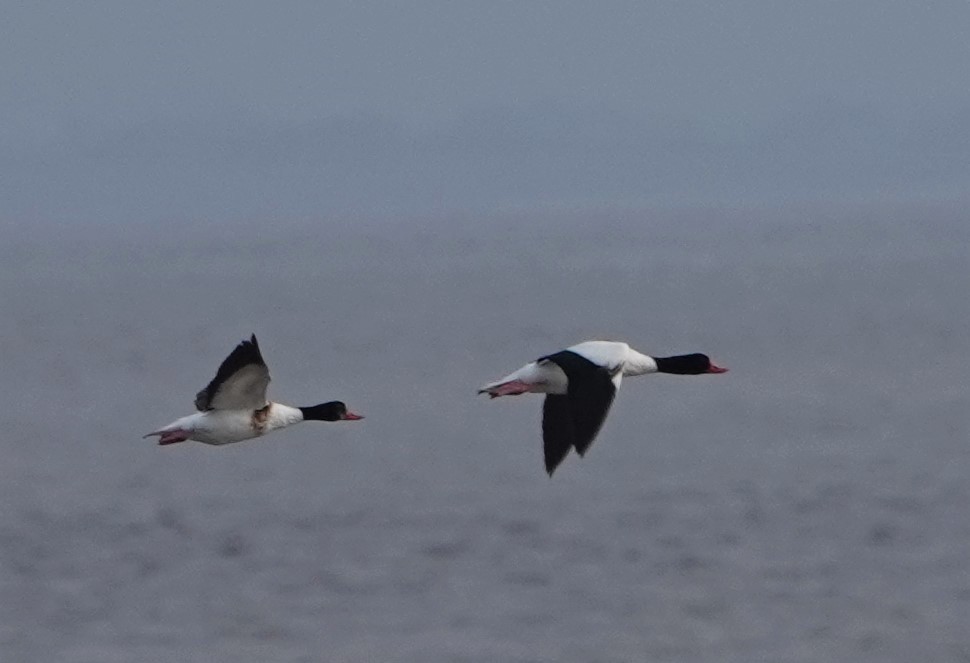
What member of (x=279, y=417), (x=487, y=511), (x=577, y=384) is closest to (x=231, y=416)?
(x=279, y=417)

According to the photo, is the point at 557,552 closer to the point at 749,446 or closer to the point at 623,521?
the point at 623,521

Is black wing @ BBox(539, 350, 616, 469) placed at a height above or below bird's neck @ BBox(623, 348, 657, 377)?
below

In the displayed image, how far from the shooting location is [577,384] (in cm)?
2095

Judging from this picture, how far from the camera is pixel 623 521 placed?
138 feet

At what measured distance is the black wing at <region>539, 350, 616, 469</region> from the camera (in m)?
20.2

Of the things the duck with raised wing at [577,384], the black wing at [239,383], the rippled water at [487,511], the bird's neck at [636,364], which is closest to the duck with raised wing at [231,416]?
the black wing at [239,383]

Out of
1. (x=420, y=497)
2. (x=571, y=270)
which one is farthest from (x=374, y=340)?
(x=571, y=270)

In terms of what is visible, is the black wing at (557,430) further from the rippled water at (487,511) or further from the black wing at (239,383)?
the rippled water at (487,511)

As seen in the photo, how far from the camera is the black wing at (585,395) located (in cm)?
2020

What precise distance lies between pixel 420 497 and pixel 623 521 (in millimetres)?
4433

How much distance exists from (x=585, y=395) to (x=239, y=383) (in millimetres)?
2784

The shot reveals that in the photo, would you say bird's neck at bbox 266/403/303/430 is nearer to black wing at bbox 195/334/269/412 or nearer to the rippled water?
black wing at bbox 195/334/269/412

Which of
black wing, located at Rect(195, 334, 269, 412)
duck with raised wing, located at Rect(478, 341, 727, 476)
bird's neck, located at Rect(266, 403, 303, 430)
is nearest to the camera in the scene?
black wing, located at Rect(195, 334, 269, 412)

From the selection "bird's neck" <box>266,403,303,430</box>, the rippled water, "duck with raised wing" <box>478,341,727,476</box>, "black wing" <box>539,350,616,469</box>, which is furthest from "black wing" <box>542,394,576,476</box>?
the rippled water
